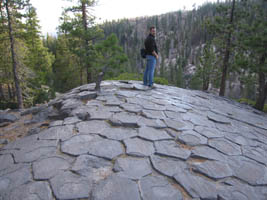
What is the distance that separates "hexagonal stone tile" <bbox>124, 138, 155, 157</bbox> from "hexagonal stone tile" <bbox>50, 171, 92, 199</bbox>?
762 millimetres

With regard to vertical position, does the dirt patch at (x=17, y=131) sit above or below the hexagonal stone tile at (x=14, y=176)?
below

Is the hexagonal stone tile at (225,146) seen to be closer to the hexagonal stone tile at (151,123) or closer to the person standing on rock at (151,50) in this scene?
the hexagonal stone tile at (151,123)

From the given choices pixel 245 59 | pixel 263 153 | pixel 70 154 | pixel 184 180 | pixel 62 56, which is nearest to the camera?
pixel 184 180

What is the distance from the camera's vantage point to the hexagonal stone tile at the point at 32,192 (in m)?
1.80

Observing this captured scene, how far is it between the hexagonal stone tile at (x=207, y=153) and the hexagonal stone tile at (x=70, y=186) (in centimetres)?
155

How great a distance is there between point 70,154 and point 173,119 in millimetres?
2236

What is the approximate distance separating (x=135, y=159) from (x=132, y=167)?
6.8 inches

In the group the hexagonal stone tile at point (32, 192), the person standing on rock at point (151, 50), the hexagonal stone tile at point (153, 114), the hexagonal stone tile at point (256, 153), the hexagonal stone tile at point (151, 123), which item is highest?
the person standing on rock at point (151, 50)

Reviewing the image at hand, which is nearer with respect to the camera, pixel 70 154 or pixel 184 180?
pixel 184 180

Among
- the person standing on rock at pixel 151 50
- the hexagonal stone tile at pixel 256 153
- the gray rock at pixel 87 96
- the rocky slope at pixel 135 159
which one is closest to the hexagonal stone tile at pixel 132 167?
the rocky slope at pixel 135 159

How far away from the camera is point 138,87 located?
6.35m

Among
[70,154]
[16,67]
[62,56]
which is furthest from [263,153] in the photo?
[62,56]

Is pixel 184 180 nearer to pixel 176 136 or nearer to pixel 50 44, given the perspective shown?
pixel 176 136

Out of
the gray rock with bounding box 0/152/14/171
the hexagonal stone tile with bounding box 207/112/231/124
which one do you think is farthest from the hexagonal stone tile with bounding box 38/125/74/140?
the hexagonal stone tile with bounding box 207/112/231/124
